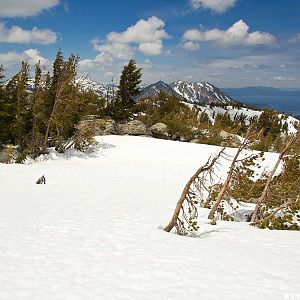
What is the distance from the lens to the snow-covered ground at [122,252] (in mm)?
7035

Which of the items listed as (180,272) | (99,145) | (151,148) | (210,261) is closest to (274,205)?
(210,261)

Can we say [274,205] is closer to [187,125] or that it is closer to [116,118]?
[116,118]

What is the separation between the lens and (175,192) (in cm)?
2592

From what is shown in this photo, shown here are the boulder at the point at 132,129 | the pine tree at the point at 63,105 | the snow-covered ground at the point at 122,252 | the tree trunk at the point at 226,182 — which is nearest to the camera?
the snow-covered ground at the point at 122,252

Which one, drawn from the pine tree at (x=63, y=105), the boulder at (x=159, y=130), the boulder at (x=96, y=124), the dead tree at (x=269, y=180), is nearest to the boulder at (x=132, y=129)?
the boulder at (x=96, y=124)

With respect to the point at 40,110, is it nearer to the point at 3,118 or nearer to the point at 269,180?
the point at 3,118

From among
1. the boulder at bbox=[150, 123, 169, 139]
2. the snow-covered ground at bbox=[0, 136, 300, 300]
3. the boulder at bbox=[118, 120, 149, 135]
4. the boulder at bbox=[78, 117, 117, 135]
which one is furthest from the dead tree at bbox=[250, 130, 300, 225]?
the boulder at bbox=[150, 123, 169, 139]

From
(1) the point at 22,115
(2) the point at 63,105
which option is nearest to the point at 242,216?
(2) the point at 63,105

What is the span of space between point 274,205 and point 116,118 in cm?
4219

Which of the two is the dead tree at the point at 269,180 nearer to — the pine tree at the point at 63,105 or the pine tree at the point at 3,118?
the pine tree at the point at 63,105

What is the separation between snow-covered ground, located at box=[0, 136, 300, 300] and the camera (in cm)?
704

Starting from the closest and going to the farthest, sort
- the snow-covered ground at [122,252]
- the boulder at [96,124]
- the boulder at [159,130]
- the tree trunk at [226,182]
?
1. the snow-covered ground at [122,252]
2. the tree trunk at [226,182]
3. the boulder at [96,124]
4. the boulder at [159,130]

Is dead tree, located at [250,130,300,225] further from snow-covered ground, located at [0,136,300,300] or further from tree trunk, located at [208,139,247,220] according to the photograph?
tree trunk, located at [208,139,247,220]

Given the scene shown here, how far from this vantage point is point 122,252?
9.95 metres
